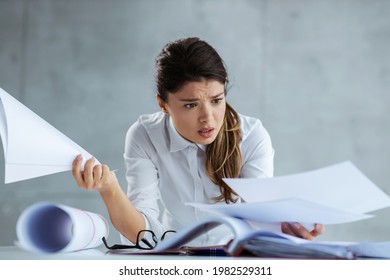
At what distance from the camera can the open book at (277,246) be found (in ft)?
2.36

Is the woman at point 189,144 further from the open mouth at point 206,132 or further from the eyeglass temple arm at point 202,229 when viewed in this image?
the eyeglass temple arm at point 202,229

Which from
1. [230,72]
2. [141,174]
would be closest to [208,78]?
[141,174]

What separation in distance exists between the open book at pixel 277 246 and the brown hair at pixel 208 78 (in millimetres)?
926

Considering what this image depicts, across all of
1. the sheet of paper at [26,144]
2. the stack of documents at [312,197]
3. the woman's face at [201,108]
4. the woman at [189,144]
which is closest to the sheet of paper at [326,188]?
the stack of documents at [312,197]

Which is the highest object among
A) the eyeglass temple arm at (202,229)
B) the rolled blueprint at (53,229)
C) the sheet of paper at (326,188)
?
the sheet of paper at (326,188)

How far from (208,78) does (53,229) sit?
32.8 inches

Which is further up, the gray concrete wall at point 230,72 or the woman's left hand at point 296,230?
the gray concrete wall at point 230,72

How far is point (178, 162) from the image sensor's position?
1857 mm

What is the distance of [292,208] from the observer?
2.62 feet

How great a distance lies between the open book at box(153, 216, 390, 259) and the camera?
719mm

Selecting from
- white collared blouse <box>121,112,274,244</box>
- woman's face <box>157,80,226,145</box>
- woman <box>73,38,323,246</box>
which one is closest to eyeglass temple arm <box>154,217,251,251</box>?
woman <box>73,38,323,246</box>

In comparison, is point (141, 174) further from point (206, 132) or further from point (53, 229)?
point (53, 229)
